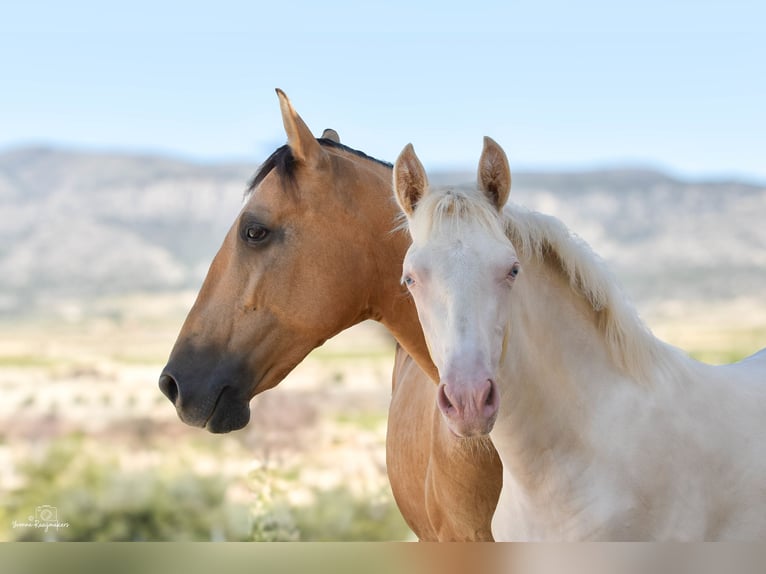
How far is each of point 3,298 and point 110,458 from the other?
20.5m

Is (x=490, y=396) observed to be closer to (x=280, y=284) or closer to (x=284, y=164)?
(x=280, y=284)

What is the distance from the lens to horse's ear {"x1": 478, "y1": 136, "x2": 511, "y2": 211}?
2.24 meters

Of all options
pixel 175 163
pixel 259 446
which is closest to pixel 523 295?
pixel 259 446

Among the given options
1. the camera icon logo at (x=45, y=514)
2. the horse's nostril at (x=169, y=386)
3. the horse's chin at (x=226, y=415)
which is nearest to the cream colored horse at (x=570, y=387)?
the horse's chin at (x=226, y=415)

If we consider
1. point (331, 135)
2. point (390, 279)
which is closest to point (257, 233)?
point (390, 279)

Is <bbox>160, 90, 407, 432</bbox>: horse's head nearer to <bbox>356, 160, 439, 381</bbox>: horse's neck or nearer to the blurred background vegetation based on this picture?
<bbox>356, 160, 439, 381</bbox>: horse's neck

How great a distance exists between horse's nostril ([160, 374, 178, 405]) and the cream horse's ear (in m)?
1.08

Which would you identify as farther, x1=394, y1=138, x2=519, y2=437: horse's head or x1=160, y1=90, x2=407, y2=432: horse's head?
x1=160, y1=90, x2=407, y2=432: horse's head

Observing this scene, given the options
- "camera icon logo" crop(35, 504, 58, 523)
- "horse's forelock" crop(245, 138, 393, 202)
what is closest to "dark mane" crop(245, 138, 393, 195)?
"horse's forelock" crop(245, 138, 393, 202)

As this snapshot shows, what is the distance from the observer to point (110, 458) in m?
10.9

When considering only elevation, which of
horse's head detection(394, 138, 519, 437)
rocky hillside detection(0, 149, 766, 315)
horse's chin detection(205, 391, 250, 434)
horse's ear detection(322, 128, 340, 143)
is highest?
rocky hillside detection(0, 149, 766, 315)

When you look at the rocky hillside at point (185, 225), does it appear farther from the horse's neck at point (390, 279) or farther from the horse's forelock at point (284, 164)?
the horse's neck at point (390, 279)

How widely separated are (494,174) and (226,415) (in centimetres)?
126

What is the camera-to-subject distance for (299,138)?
2846 millimetres
